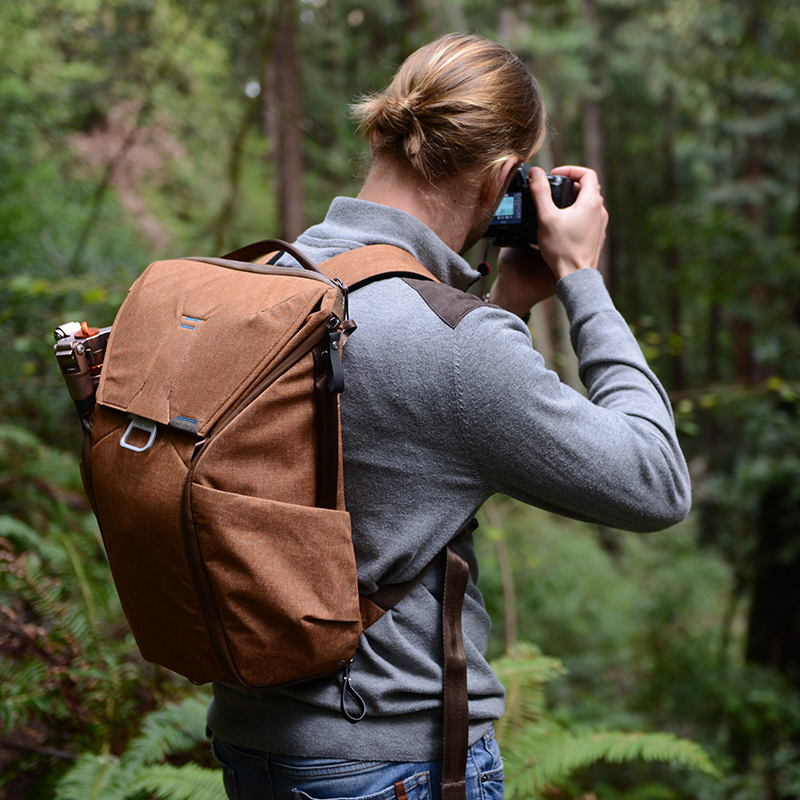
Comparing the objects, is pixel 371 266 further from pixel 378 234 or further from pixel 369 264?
pixel 378 234

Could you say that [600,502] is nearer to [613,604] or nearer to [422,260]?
[422,260]

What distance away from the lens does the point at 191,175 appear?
37.6 feet

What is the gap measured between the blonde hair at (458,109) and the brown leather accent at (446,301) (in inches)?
11.3

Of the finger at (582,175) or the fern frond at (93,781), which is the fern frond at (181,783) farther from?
the finger at (582,175)

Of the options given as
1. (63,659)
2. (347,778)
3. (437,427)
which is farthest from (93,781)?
(437,427)

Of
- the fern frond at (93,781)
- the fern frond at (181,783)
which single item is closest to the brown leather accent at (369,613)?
the fern frond at (181,783)

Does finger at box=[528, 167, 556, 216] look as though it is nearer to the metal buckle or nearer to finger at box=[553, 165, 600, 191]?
finger at box=[553, 165, 600, 191]

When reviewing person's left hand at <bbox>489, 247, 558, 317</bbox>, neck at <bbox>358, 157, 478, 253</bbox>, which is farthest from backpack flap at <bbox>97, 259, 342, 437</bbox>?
person's left hand at <bbox>489, 247, 558, 317</bbox>

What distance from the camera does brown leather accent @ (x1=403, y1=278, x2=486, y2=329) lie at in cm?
106

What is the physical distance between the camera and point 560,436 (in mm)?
1049

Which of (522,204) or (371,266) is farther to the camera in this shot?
(522,204)

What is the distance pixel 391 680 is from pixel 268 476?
0.43 m

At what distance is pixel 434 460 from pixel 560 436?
202mm

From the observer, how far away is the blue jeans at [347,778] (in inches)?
44.5
